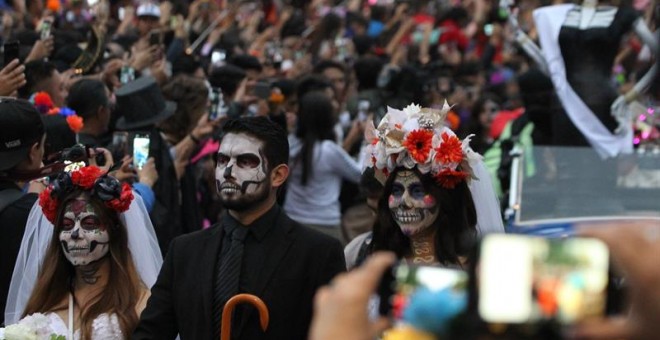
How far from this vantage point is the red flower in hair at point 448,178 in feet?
21.7

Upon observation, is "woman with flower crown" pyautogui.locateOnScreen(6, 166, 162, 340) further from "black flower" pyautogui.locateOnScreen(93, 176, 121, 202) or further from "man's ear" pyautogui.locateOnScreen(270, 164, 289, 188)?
"man's ear" pyautogui.locateOnScreen(270, 164, 289, 188)

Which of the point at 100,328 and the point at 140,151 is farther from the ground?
the point at 140,151

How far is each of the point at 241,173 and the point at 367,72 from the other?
8407 millimetres

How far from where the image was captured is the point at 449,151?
659cm

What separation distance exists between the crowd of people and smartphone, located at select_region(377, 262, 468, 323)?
0.10 ft

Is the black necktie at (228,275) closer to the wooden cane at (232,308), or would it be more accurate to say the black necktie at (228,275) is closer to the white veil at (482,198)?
the wooden cane at (232,308)

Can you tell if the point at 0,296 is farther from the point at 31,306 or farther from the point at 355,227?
the point at 355,227

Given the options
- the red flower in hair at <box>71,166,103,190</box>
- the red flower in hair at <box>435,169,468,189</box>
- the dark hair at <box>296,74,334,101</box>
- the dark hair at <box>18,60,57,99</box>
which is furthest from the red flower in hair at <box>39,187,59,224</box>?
the dark hair at <box>296,74,334,101</box>

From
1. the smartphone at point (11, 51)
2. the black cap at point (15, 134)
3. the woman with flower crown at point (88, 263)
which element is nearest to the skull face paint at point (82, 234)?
the woman with flower crown at point (88, 263)

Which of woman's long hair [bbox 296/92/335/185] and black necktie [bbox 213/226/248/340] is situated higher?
woman's long hair [bbox 296/92/335/185]

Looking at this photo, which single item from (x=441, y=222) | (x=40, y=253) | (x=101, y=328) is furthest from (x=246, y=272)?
(x=40, y=253)

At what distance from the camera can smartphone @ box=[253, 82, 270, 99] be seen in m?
11.7

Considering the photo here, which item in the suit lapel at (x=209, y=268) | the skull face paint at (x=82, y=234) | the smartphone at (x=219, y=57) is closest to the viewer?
the suit lapel at (x=209, y=268)

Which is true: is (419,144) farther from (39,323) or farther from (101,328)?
(39,323)
